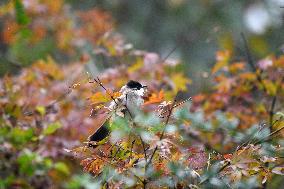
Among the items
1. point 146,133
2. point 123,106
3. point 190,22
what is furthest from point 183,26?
point 146,133

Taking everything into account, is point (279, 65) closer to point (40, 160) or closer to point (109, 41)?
point (109, 41)

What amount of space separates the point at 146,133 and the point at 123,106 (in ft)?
1.53

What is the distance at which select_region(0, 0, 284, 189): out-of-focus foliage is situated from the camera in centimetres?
308

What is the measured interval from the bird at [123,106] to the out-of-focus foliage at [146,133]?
82mm

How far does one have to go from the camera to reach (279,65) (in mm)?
5566

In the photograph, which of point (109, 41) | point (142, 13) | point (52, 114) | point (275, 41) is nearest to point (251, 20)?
point (275, 41)

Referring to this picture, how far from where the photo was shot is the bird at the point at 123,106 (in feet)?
11.1

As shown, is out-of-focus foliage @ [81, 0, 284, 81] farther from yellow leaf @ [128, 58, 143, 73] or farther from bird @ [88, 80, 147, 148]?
bird @ [88, 80, 147, 148]

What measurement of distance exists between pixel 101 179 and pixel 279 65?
9.39ft

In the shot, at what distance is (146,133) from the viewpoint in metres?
2.96

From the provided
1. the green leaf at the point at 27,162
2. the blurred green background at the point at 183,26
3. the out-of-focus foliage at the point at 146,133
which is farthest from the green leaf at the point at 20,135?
the blurred green background at the point at 183,26

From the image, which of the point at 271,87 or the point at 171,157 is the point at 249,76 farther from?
the point at 171,157

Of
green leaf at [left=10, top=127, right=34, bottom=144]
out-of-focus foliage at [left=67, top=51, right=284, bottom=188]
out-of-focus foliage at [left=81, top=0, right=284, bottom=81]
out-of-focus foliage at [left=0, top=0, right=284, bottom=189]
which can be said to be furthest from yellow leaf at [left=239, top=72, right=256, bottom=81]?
out-of-focus foliage at [left=81, top=0, right=284, bottom=81]

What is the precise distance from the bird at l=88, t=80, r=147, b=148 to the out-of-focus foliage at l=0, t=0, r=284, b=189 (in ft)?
0.27
